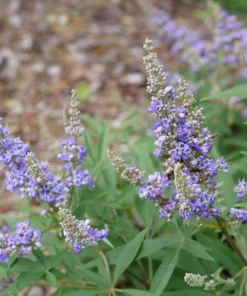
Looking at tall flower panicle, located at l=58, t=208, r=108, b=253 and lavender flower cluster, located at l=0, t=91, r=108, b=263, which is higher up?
lavender flower cluster, located at l=0, t=91, r=108, b=263

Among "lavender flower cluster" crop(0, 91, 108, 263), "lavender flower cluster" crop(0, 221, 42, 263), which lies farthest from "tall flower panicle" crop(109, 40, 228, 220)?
"lavender flower cluster" crop(0, 221, 42, 263)

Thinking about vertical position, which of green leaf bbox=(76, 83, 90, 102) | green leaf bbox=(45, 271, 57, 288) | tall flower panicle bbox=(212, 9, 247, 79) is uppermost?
green leaf bbox=(76, 83, 90, 102)

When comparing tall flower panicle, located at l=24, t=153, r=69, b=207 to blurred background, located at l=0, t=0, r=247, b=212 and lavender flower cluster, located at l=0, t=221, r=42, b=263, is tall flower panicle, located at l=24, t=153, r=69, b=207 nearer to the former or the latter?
lavender flower cluster, located at l=0, t=221, r=42, b=263

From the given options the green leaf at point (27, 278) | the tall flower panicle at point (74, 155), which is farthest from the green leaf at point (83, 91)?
the green leaf at point (27, 278)

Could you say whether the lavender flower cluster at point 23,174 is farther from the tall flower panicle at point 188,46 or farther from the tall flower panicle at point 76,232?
the tall flower panicle at point 188,46

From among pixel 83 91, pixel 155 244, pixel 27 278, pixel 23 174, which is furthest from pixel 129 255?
pixel 83 91

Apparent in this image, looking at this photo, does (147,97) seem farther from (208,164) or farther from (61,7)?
(208,164)

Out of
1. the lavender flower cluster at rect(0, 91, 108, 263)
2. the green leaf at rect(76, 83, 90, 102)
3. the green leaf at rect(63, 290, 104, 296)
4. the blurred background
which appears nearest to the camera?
the lavender flower cluster at rect(0, 91, 108, 263)
